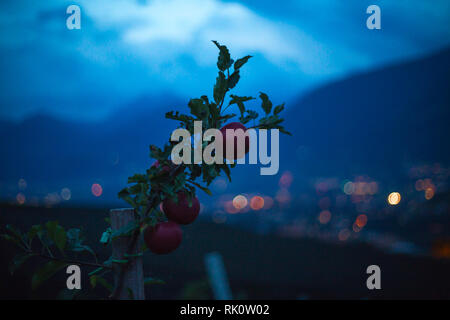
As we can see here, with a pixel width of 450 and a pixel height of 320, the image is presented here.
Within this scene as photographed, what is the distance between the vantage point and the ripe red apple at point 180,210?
30.9 inches

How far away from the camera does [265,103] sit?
0.80m

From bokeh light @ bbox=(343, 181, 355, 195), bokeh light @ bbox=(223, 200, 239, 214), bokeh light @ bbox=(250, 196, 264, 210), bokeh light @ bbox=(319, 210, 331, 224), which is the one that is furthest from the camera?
bokeh light @ bbox=(343, 181, 355, 195)

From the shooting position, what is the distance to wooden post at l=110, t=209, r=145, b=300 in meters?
0.80

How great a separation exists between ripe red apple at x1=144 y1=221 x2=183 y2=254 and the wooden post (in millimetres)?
38

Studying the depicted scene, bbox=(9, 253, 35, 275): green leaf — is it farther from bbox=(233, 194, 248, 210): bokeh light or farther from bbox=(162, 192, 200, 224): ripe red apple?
bbox=(233, 194, 248, 210): bokeh light

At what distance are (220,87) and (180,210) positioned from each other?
30 centimetres

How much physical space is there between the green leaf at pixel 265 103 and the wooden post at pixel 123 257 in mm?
404

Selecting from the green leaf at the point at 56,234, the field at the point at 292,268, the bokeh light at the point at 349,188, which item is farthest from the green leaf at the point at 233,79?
the bokeh light at the point at 349,188

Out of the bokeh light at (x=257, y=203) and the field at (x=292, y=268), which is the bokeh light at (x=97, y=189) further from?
the bokeh light at (x=257, y=203)

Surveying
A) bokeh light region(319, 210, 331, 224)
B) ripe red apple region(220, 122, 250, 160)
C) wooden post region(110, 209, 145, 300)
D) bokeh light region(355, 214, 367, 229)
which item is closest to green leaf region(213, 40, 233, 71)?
ripe red apple region(220, 122, 250, 160)
